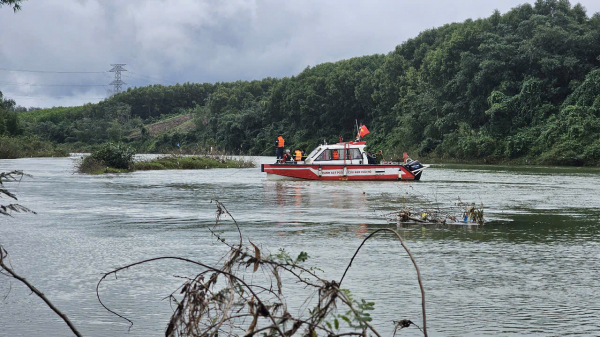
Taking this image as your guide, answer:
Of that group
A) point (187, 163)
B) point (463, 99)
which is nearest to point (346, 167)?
point (187, 163)

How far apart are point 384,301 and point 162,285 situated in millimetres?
2900

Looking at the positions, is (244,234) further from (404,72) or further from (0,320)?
(404,72)

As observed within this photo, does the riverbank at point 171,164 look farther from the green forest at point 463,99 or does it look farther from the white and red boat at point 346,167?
the white and red boat at point 346,167

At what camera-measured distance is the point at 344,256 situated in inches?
446

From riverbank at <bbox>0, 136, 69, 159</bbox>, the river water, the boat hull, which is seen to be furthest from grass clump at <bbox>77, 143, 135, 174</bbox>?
riverbank at <bbox>0, 136, 69, 159</bbox>

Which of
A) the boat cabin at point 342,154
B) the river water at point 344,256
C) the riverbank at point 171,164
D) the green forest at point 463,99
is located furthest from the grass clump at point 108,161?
the river water at point 344,256

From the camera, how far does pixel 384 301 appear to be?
8.34 metres

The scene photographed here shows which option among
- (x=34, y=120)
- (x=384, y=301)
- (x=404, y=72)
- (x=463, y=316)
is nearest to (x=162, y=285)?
(x=384, y=301)

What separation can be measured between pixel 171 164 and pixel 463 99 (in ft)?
109

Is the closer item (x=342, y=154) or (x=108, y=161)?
(x=342, y=154)

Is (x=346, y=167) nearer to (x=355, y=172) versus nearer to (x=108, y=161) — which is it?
(x=355, y=172)

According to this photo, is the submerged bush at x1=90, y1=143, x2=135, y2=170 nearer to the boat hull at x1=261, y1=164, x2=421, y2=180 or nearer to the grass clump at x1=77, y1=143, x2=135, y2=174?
the grass clump at x1=77, y1=143, x2=135, y2=174

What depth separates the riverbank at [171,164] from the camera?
41.2 metres

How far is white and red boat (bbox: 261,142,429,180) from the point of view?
109 ft
